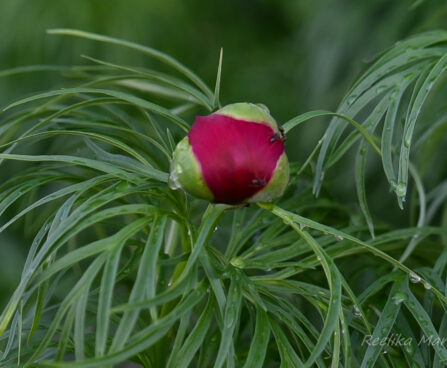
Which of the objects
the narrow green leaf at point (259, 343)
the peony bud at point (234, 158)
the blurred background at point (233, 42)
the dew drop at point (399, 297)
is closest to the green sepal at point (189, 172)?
the peony bud at point (234, 158)

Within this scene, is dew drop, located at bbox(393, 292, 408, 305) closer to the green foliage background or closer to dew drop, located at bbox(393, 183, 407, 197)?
the green foliage background

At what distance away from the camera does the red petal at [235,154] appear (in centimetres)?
55

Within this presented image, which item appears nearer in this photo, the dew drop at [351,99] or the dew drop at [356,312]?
the dew drop at [356,312]

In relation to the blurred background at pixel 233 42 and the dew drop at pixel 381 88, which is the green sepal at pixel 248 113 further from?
the blurred background at pixel 233 42

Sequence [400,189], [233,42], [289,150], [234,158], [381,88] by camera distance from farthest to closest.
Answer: [233,42], [289,150], [381,88], [400,189], [234,158]

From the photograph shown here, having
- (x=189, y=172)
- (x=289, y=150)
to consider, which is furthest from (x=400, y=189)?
(x=289, y=150)

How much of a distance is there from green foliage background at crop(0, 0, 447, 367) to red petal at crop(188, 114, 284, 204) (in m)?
0.05

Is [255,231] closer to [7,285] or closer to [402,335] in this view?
[402,335]

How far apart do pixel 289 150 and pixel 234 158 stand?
3.12 ft

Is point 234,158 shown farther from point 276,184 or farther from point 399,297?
point 399,297

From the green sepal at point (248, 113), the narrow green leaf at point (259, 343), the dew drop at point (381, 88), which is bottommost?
the narrow green leaf at point (259, 343)

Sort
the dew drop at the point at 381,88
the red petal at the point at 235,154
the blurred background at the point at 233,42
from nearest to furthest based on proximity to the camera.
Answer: the red petal at the point at 235,154
the dew drop at the point at 381,88
the blurred background at the point at 233,42

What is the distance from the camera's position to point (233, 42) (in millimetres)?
1672

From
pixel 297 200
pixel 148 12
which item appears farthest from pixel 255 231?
pixel 148 12
